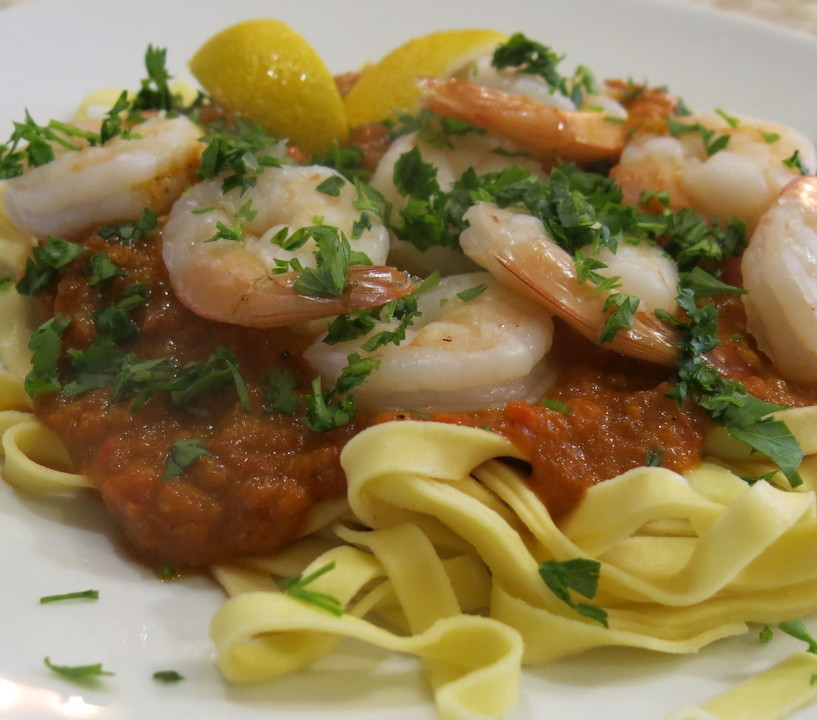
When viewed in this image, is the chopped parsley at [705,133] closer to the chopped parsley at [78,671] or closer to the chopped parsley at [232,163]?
the chopped parsley at [232,163]

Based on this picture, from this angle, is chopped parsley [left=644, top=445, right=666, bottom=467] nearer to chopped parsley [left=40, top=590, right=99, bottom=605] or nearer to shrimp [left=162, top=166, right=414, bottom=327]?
shrimp [left=162, top=166, right=414, bottom=327]

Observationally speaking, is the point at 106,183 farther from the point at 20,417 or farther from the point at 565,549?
the point at 565,549

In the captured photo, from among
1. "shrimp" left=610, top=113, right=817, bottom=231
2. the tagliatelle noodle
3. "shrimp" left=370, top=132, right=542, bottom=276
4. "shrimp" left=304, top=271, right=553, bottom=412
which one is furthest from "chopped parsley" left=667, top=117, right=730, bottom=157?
"shrimp" left=304, top=271, right=553, bottom=412

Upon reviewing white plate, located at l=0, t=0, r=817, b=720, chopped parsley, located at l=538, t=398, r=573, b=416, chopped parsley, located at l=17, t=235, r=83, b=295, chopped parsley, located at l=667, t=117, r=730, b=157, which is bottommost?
white plate, located at l=0, t=0, r=817, b=720

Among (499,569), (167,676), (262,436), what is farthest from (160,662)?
(499,569)

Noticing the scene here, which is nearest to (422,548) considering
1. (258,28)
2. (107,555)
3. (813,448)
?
(107,555)

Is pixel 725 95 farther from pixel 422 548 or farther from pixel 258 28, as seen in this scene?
pixel 422 548
